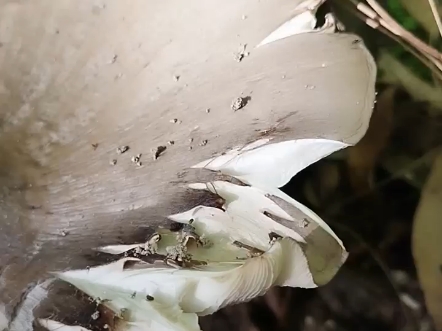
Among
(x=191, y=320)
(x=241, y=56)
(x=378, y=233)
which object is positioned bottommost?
(x=378, y=233)

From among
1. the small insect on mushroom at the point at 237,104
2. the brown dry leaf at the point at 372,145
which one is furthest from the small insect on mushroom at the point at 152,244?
the brown dry leaf at the point at 372,145

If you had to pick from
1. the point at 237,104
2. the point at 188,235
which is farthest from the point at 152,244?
the point at 237,104

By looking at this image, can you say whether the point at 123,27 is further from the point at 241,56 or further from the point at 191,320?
the point at 191,320

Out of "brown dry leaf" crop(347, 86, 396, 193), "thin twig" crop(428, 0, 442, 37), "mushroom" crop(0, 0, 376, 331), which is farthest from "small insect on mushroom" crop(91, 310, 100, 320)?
"thin twig" crop(428, 0, 442, 37)

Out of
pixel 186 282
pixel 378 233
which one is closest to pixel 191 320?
pixel 186 282

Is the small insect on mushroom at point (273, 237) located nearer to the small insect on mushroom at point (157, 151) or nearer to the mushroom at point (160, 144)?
the mushroom at point (160, 144)

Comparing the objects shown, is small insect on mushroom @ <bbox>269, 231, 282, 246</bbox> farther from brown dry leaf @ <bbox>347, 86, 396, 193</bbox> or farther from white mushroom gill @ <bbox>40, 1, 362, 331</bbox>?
brown dry leaf @ <bbox>347, 86, 396, 193</bbox>
